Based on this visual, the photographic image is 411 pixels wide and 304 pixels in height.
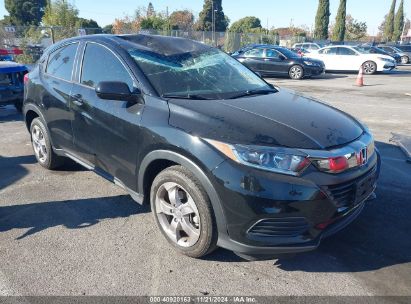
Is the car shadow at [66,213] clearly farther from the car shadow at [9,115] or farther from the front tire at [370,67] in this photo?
the front tire at [370,67]

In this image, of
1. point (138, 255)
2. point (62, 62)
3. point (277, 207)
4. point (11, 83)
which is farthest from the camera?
point (11, 83)

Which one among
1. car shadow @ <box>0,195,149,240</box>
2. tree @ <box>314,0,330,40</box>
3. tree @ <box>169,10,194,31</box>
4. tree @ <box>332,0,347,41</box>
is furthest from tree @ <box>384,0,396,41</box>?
car shadow @ <box>0,195,149,240</box>

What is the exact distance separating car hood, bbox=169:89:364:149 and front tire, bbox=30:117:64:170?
7.91 feet

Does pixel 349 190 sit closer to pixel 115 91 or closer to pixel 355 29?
pixel 115 91

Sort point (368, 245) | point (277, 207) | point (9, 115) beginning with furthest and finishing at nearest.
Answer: point (9, 115), point (368, 245), point (277, 207)

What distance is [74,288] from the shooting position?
2.79m

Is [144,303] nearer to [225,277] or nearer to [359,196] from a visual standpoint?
[225,277]

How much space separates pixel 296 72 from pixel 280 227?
15.6 m

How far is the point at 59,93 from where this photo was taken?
4363 millimetres

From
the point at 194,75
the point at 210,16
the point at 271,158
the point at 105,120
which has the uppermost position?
the point at 210,16

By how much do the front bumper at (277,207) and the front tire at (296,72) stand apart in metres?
15.2

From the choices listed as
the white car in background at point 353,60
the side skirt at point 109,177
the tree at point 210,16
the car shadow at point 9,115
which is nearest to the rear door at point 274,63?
the white car in background at point 353,60

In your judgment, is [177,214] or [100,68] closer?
[177,214]

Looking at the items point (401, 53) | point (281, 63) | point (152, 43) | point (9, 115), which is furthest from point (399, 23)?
point (152, 43)
